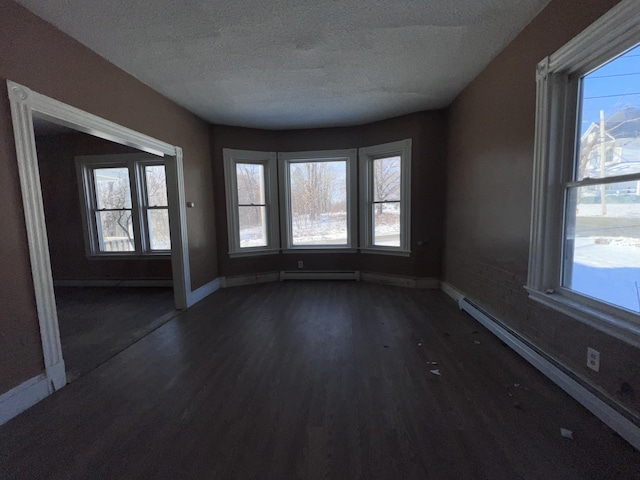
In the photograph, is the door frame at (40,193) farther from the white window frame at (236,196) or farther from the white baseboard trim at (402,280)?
the white baseboard trim at (402,280)

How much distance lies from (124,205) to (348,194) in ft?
13.1

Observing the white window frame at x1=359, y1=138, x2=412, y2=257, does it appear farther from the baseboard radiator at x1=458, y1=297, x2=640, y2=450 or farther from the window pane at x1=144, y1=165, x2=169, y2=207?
the window pane at x1=144, y1=165, x2=169, y2=207

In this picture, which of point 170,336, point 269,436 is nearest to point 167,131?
point 170,336

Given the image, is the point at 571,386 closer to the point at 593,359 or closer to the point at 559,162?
the point at 593,359

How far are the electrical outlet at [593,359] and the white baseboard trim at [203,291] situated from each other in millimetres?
4030

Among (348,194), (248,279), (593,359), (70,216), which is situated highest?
(348,194)

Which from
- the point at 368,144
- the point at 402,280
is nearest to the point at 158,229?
the point at 368,144

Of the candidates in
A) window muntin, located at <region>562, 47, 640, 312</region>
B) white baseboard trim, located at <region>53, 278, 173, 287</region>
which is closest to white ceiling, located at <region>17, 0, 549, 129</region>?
window muntin, located at <region>562, 47, 640, 312</region>

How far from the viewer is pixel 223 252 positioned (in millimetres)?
4641

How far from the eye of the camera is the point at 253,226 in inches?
193

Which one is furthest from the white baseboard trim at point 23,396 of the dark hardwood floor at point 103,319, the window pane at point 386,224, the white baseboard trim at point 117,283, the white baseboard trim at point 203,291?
the window pane at point 386,224

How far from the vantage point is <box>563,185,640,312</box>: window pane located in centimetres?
153

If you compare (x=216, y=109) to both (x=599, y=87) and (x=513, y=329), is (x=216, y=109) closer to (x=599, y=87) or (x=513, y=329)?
(x=599, y=87)

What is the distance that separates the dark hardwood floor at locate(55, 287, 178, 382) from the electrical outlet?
364 cm
